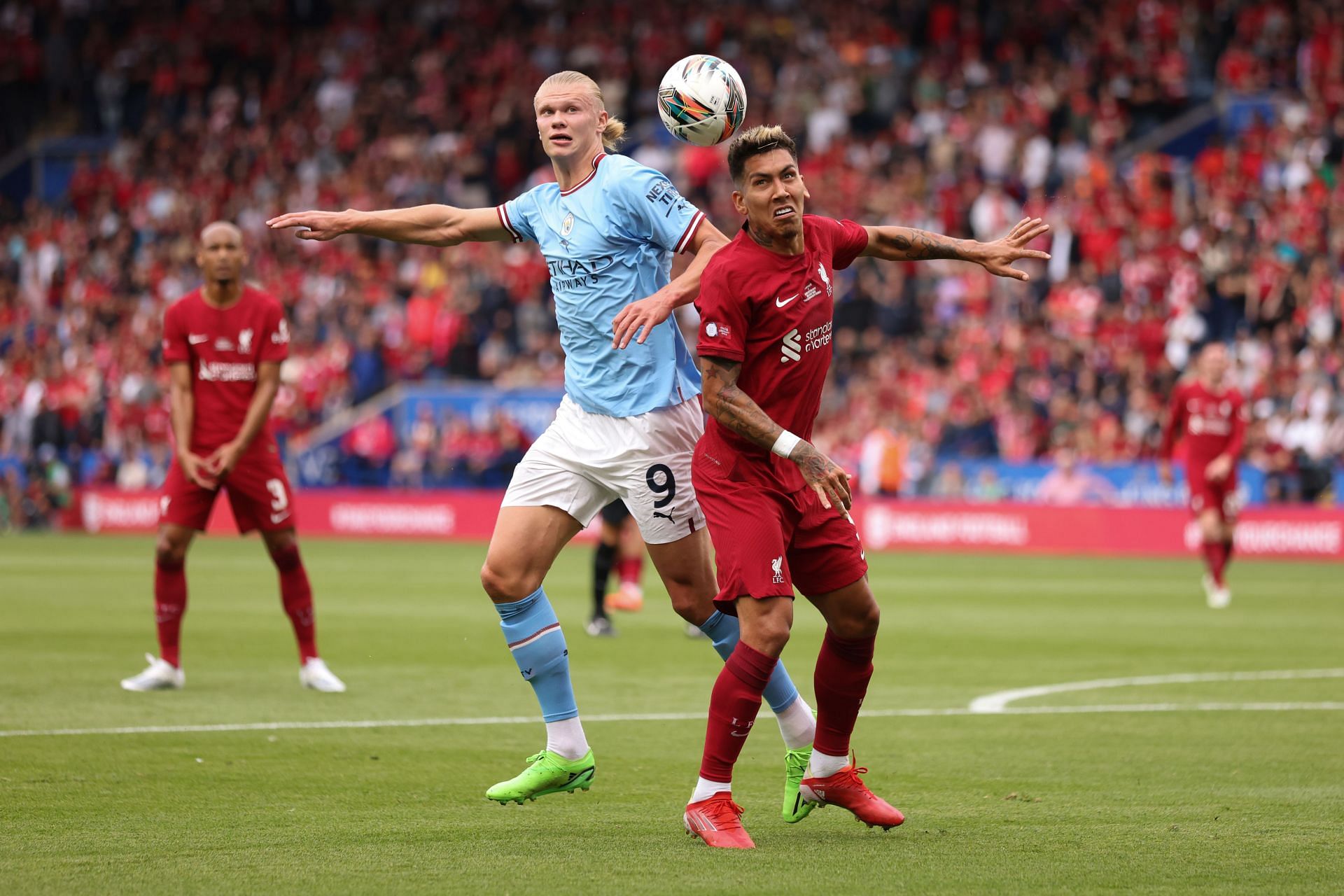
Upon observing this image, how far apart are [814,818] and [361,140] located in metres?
31.7

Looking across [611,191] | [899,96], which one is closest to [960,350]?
[899,96]

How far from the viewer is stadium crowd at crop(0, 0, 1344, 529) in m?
26.6

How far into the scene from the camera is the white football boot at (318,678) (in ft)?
35.3

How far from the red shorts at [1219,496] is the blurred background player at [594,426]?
492 inches

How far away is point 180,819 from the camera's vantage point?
6.58 m

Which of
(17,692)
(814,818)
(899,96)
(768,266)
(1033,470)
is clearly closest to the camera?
(768,266)

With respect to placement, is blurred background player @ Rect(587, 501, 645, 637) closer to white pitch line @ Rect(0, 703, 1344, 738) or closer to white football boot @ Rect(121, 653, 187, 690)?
white football boot @ Rect(121, 653, 187, 690)

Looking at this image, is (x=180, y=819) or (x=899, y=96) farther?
(x=899, y=96)

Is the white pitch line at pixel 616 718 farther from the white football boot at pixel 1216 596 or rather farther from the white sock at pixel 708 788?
the white football boot at pixel 1216 596

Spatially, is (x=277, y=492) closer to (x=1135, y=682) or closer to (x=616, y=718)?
(x=616, y=718)

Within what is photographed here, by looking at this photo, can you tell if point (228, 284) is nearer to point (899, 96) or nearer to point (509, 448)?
point (509, 448)

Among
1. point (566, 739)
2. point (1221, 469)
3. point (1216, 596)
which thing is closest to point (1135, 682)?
point (566, 739)

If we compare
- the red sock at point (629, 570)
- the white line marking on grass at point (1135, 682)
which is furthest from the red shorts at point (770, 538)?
the red sock at point (629, 570)

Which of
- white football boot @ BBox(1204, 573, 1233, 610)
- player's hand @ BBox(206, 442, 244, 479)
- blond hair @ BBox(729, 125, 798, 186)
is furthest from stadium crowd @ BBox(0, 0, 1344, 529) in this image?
blond hair @ BBox(729, 125, 798, 186)
